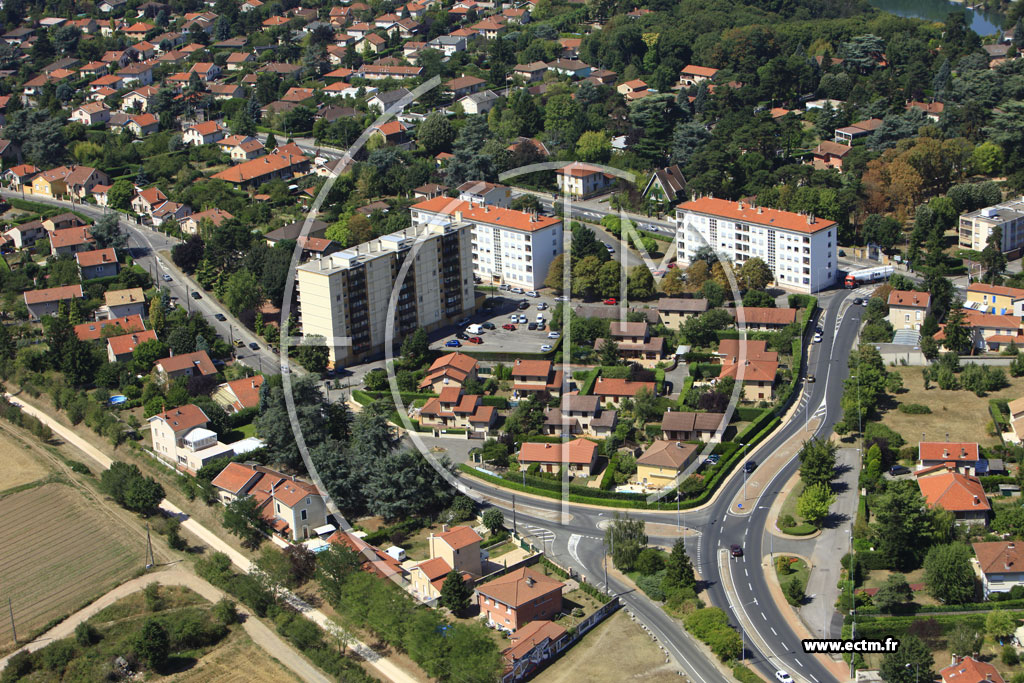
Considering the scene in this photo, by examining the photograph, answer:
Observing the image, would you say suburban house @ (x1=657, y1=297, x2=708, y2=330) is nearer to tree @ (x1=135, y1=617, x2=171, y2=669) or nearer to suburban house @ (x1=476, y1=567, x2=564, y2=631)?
suburban house @ (x1=476, y1=567, x2=564, y2=631)

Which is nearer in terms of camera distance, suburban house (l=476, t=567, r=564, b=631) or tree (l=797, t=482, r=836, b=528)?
suburban house (l=476, t=567, r=564, b=631)

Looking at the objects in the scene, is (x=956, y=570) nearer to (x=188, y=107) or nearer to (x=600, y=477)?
(x=600, y=477)

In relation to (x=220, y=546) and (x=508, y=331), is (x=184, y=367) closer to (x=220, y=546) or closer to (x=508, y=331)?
(x=220, y=546)

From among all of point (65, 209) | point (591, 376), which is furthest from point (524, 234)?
point (65, 209)

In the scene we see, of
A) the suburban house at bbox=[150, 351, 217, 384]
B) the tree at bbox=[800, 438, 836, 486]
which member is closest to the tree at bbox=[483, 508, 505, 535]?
the tree at bbox=[800, 438, 836, 486]

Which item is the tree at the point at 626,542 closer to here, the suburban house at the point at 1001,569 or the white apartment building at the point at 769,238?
the suburban house at the point at 1001,569

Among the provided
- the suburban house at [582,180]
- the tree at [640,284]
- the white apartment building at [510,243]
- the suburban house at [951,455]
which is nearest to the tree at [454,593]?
the suburban house at [951,455]
